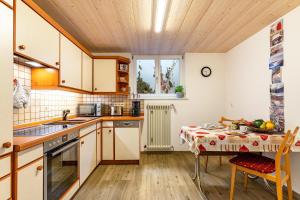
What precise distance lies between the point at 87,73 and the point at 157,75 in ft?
5.43

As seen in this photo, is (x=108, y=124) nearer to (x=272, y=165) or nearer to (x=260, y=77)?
(x=272, y=165)

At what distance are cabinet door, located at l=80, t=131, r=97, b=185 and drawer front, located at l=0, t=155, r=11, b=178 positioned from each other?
1.32 m

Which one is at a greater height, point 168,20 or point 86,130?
point 168,20

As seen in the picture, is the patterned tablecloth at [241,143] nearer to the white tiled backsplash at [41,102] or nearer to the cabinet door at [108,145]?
the cabinet door at [108,145]

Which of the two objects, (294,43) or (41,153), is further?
(294,43)

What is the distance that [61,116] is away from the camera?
3029 millimetres

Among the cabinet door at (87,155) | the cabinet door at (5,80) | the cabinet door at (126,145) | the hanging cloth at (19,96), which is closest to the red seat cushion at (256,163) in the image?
the cabinet door at (126,145)

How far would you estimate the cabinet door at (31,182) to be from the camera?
51.4 inches

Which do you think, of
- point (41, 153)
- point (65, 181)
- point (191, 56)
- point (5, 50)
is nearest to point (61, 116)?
point (65, 181)

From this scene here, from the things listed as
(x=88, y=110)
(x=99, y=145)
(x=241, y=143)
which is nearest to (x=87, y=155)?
(x=99, y=145)

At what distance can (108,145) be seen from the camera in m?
3.41

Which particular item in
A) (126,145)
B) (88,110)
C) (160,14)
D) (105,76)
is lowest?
(126,145)

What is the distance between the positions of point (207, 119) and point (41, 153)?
349cm

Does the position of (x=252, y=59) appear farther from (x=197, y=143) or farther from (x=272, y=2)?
(x=197, y=143)
